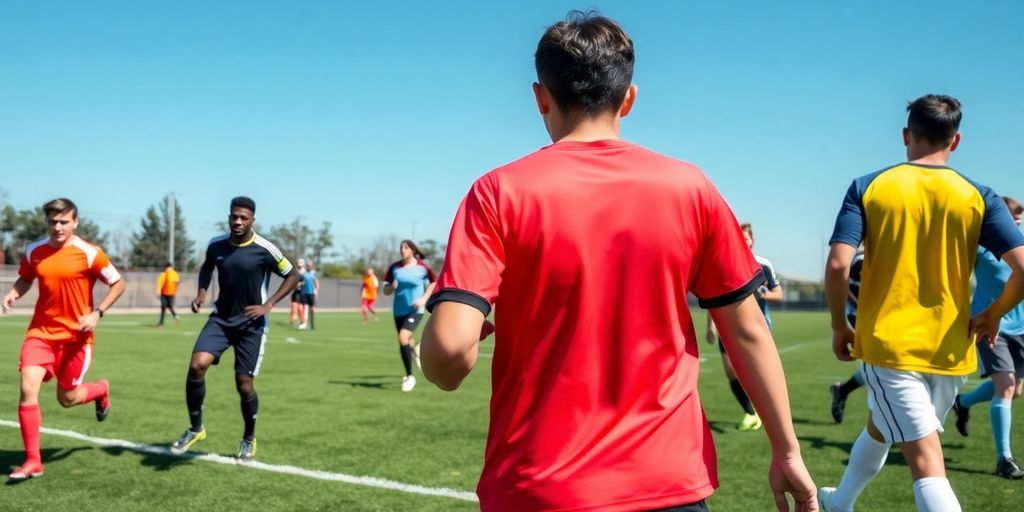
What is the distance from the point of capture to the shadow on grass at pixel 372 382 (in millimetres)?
12815

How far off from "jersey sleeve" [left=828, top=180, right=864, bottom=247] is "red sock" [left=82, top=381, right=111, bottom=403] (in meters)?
6.19

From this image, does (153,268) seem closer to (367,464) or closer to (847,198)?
(367,464)

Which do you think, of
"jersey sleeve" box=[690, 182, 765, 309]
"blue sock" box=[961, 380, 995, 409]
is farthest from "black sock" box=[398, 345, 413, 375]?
"jersey sleeve" box=[690, 182, 765, 309]

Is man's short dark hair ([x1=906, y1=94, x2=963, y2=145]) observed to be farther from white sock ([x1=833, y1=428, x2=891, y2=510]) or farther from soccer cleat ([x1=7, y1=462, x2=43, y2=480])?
soccer cleat ([x1=7, y1=462, x2=43, y2=480])

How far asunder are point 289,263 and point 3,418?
12.2 ft

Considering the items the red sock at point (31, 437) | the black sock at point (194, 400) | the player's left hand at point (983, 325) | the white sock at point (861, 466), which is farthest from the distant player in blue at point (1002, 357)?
the red sock at point (31, 437)

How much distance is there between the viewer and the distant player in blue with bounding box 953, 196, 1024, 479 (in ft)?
22.9

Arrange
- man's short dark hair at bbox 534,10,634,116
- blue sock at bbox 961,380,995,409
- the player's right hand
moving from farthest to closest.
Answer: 1. blue sock at bbox 961,380,995,409
2. the player's right hand
3. man's short dark hair at bbox 534,10,634,116

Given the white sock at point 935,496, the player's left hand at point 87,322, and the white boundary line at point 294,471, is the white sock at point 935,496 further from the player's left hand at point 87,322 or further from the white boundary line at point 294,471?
the player's left hand at point 87,322

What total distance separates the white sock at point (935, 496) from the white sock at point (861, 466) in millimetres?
561

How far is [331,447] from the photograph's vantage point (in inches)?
310

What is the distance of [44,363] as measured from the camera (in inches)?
273

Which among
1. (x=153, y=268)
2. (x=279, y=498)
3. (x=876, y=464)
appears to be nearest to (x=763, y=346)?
(x=876, y=464)

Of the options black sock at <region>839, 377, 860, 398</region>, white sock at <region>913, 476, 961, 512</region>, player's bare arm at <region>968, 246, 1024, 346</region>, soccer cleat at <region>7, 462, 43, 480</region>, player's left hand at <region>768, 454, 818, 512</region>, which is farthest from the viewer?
black sock at <region>839, 377, 860, 398</region>
